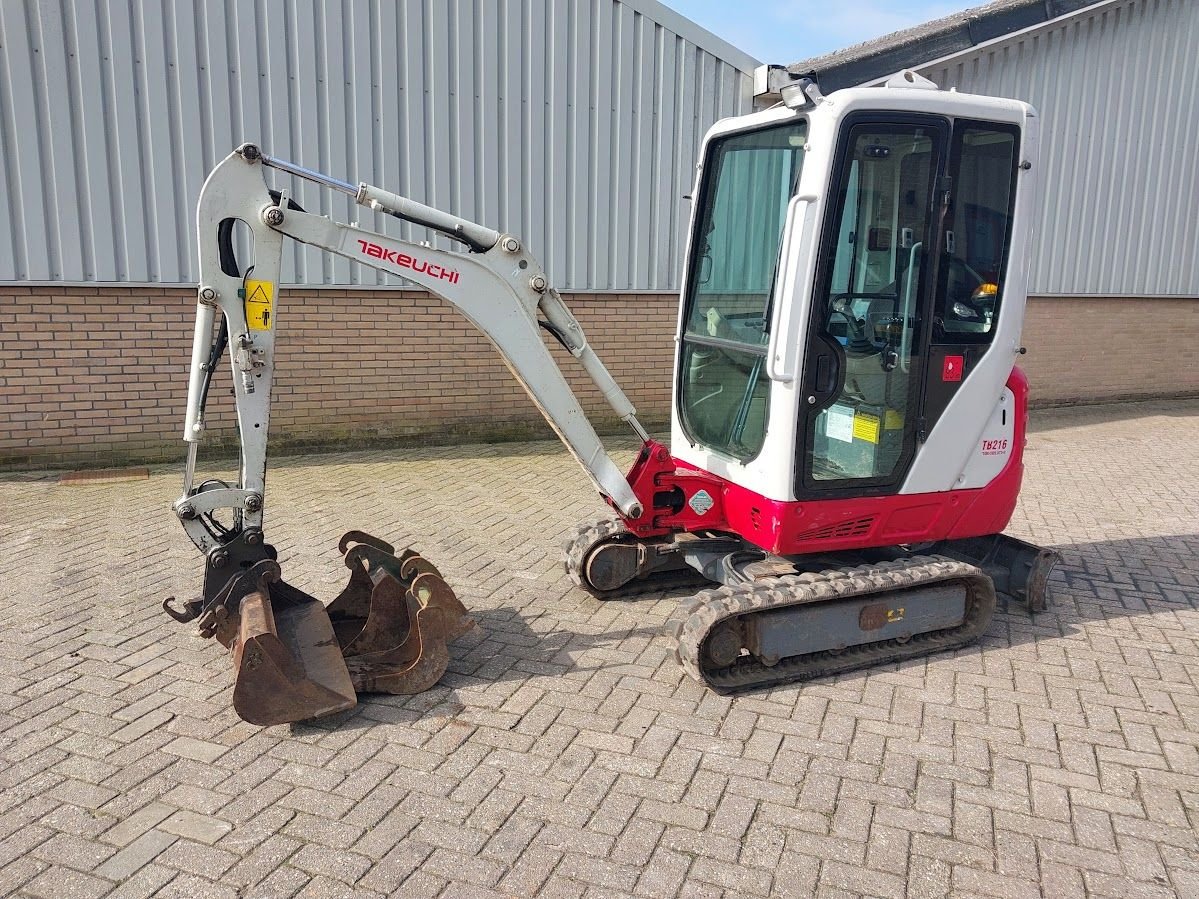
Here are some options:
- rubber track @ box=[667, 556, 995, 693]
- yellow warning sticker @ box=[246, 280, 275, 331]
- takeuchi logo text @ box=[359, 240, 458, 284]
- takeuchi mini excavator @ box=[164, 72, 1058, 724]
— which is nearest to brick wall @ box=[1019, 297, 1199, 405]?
takeuchi mini excavator @ box=[164, 72, 1058, 724]

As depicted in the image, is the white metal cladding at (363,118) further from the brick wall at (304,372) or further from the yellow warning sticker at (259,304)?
the yellow warning sticker at (259,304)

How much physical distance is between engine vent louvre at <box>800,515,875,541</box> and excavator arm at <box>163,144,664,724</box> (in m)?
1.30

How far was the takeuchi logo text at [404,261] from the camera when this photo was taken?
424cm

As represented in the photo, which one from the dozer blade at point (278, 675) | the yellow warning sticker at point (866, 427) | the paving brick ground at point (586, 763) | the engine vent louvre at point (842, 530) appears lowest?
the paving brick ground at point (586, 763)

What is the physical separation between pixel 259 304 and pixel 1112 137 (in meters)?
12.0

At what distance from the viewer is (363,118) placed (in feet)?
28.7

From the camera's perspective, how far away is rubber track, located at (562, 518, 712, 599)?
17.6 feet

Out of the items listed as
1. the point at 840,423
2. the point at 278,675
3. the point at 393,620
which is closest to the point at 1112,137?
the point at 840,423

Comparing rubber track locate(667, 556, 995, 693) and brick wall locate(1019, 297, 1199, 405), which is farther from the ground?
brick wall locate(1019, 297, 1199, 405)

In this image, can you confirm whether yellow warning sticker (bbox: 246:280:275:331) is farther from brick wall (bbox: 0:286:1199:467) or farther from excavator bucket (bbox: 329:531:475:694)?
brick wall (bbox: 0:286:1199:467)

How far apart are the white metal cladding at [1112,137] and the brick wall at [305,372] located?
5546mm

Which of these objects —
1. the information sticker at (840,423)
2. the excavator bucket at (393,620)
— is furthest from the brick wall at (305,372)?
the information sticker at (840,423)

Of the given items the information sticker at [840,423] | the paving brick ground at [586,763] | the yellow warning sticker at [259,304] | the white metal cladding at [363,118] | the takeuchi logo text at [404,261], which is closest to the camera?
the paving brick ground at [586,763]

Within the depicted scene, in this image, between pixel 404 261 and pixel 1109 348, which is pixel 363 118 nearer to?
pixel 404 261
